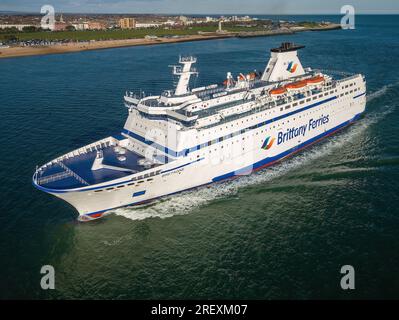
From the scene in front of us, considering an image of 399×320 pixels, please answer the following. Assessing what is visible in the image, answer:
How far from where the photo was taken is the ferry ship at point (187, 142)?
24266 mm

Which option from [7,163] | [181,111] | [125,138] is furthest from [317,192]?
[7,163]

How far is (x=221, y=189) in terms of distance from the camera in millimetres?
28297

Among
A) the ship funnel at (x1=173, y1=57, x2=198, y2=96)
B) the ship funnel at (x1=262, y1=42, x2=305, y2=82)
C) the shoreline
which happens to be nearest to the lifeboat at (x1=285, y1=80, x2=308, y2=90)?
the ship funnel at (x1=262, y1=42, x2=305, y2=82)

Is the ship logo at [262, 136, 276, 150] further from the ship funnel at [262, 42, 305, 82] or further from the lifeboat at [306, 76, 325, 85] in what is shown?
the ship funnel at [262, 42, 305, 82]

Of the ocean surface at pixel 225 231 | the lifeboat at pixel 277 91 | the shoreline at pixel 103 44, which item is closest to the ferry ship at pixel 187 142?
the lifeboat at pixel 277 91

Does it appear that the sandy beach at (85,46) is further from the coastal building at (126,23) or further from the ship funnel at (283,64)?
the ship funnel at (283,64)

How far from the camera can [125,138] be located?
96.8 feet

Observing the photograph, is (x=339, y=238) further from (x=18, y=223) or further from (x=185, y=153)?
(x=18, y=223)

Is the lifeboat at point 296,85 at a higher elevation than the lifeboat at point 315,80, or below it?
below

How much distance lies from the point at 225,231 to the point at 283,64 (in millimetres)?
23150

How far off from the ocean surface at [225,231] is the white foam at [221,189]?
0.10m

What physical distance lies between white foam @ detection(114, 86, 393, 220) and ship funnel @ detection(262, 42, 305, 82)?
8942mm
